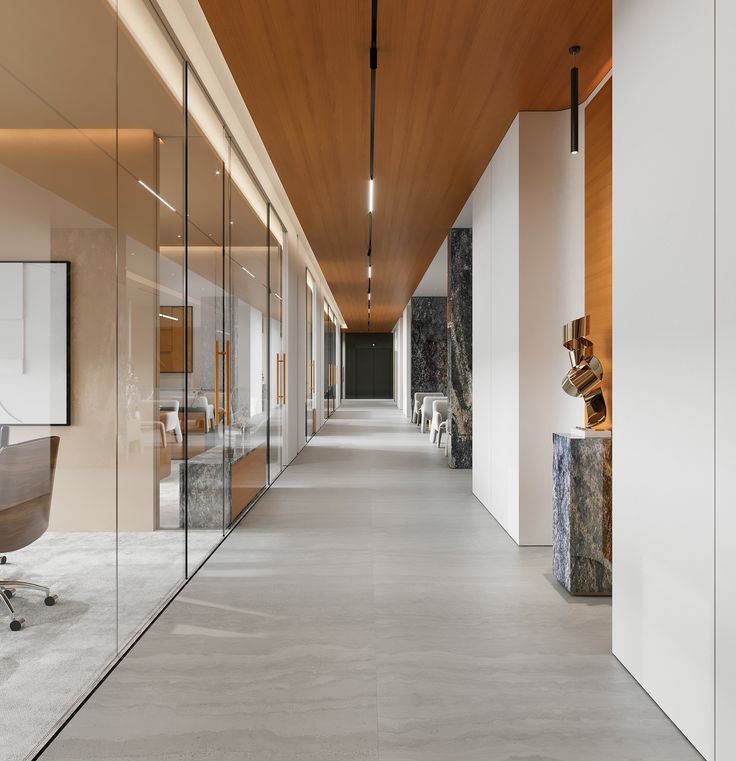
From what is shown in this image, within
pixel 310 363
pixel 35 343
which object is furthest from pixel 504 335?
pixel 310 363

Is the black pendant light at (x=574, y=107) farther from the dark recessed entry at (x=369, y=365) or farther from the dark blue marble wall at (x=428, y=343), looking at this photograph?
the dark recessed entry at (x=369, y=365)

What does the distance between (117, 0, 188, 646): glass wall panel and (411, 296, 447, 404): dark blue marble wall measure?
42.6ft

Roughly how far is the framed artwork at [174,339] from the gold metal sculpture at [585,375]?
8.33 feet

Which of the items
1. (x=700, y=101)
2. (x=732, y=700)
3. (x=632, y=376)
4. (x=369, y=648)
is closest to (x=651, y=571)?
(x=732, y=700)

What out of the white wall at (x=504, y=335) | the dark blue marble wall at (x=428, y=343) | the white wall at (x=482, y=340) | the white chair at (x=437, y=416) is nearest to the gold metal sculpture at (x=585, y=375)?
the white wall at (x=504, y=335)

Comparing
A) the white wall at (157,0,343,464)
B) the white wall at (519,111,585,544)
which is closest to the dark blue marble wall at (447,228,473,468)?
the white wall at (157,0,343,464)

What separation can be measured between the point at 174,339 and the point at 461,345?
5559 millimetres

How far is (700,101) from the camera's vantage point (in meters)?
2.23

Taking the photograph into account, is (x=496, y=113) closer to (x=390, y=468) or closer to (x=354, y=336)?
(x=390, y=468)

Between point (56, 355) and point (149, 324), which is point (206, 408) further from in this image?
point (56, 355)

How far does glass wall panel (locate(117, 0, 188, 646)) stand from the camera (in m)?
2.98

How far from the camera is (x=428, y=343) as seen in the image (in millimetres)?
16812

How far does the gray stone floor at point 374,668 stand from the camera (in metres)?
2.27

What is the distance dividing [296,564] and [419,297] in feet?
43.0
